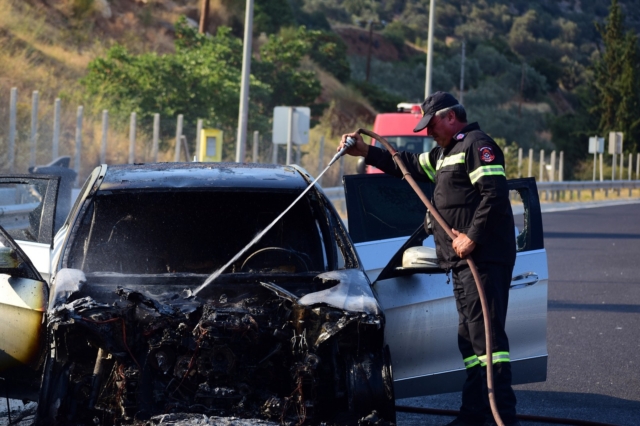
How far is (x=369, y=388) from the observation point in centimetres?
445

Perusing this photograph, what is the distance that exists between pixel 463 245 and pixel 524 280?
2.41 ft

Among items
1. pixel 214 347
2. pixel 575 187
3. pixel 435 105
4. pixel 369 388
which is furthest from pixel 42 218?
pixel 575 187

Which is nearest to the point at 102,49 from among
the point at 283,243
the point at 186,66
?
the point at 186,66

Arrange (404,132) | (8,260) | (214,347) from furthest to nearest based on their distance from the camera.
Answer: (404,132) → (8,260) → (214,347)

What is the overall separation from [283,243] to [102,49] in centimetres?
3502

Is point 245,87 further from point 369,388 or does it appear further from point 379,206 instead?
point 369,388

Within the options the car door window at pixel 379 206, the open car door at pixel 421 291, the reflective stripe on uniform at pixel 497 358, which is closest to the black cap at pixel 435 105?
the open car door at pixel 421 291

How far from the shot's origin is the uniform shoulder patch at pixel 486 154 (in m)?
5.38

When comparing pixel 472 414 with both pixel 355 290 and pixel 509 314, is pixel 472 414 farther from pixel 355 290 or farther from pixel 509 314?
pixel 355 290

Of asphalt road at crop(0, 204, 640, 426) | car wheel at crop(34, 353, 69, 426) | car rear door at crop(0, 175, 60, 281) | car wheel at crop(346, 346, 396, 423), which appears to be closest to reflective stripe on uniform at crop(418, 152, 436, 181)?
asphalt road at crop(0, 204, 640, 426)

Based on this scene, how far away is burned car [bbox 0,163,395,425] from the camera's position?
4.40 meters

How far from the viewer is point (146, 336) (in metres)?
4.53

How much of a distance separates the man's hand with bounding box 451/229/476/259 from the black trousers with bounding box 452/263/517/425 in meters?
0.14

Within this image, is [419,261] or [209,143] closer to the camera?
[419,261]
